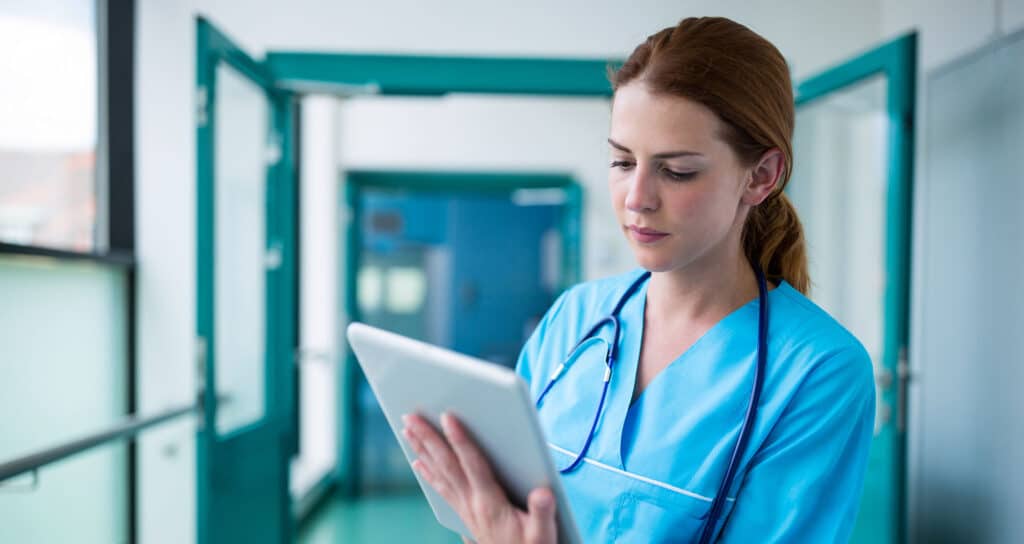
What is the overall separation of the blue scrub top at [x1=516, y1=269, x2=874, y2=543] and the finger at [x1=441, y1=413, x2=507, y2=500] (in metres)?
0.22

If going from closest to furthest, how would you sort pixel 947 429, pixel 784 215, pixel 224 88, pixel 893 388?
pixel 784 215, pixel 893 388, pixel 224 88, pixel 947 429

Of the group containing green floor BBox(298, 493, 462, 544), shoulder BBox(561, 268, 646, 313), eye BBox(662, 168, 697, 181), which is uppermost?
eye BBox(662, 168, 697, 181)

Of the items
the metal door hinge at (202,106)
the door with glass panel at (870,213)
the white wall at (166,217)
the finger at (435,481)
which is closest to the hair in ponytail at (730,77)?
the finger at (435,481)

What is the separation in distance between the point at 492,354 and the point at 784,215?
224 inches

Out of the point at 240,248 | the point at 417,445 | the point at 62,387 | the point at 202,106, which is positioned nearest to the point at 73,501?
the point at 62,387

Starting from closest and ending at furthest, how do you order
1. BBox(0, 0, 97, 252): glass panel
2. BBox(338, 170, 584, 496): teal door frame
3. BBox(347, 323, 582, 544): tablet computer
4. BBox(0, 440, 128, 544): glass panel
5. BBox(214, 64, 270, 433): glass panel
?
1. BBox(347, 323, 582, 544): tablet computer
2. BBox(0, 440, 128, 544): glass panel
3. BBox(0, 0, 97, 252): glass panel
4. BBox(214, 64, 270, 433): glass panel
5. BBox(338, 170, 584, 496): teal door frame

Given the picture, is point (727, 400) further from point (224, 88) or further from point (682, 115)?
point (224, 88)

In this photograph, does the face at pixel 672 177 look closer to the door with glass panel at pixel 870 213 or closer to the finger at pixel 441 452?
the finger at pixel 441 452

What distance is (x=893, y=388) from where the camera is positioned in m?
1.79

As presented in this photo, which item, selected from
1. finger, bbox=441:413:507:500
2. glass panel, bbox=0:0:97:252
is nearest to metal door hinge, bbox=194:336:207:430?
glass panel, bbox=0:0:97:252

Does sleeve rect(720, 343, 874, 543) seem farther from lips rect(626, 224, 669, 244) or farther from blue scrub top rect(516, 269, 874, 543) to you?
lips rect(626, 224, 669, 244)

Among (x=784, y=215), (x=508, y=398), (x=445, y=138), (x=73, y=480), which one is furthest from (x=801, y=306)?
(x=445, y=138)

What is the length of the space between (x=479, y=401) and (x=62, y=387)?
171cm

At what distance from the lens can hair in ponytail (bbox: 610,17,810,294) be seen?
2.37 ft
